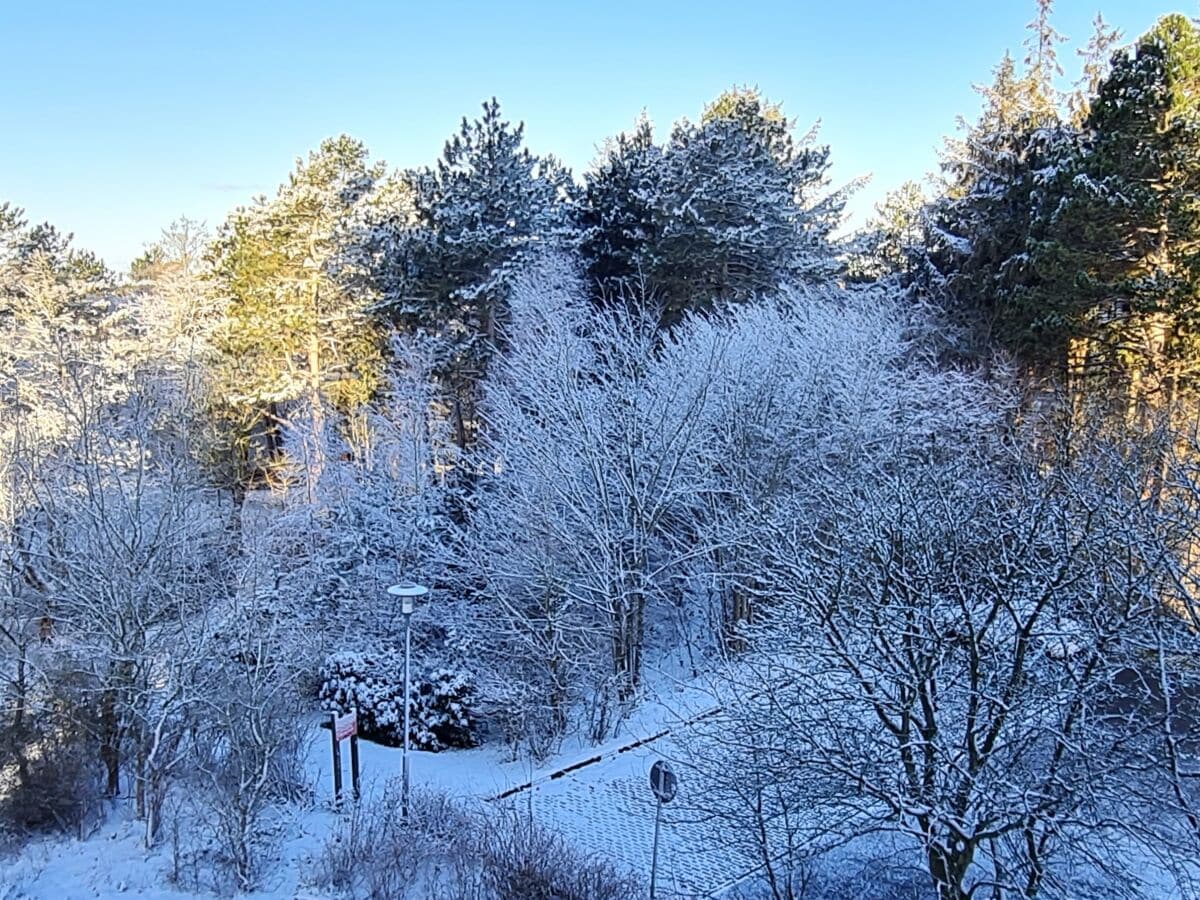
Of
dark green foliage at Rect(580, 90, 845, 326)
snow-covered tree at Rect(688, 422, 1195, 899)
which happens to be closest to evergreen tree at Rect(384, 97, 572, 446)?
dark green foliage at Rect(580, 90, 845, 326)

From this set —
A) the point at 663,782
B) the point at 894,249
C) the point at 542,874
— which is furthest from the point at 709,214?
the point at 542,874

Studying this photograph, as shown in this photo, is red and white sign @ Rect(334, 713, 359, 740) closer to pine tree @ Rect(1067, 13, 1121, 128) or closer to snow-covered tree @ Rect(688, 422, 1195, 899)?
snow-covered tree @ Rect(688, 422, 1195, 899)

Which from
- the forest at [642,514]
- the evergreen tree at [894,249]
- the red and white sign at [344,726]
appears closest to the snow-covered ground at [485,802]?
the forest at [642,514]

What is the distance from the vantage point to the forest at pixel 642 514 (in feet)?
23.5

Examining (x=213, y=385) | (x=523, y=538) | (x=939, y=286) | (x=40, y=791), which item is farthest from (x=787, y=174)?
(x=40, y=791)

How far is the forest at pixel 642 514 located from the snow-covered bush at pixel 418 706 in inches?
3.1

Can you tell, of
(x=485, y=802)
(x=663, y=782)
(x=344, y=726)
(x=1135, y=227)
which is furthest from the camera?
(x=1135, y=227)

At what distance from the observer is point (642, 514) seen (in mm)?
14047

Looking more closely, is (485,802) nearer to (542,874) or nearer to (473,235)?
(542,874)

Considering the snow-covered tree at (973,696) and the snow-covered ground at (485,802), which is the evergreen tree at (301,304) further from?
the snow-covered tree at (973,696)

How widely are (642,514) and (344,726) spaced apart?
601 cm

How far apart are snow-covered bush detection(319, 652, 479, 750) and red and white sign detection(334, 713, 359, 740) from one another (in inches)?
126

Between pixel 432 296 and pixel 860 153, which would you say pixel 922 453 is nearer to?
pixel 860 153

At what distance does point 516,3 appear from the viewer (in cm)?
1455
